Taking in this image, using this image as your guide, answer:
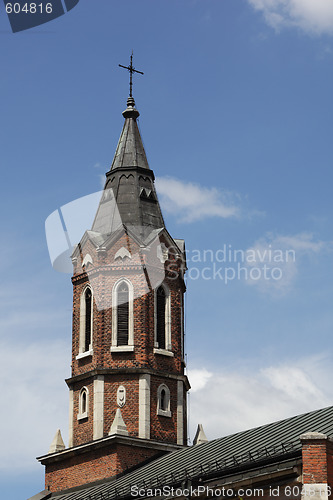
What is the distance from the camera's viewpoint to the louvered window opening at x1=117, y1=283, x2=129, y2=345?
45094 millimetres

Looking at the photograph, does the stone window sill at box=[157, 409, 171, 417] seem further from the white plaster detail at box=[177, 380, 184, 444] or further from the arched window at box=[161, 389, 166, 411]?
the white plaster detail at box=[177, 380, 184, 444]

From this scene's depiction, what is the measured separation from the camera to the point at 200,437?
149 feet

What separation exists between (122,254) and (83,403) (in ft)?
25.4

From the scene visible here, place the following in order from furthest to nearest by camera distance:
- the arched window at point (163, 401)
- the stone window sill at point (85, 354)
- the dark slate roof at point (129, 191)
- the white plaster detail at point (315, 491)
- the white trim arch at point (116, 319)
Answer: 1. the dark slate roof at point (129, 191)
2. the stone window sill at point (85, 354)
3. the white trim arch at point (116, 319)
4. the arched window at point (163, 401)
5. the white plaster detail at point (315, 491)

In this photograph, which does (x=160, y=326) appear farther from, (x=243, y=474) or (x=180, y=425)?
(x=243, y=474)

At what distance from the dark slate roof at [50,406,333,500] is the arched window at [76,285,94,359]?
22.8 ft

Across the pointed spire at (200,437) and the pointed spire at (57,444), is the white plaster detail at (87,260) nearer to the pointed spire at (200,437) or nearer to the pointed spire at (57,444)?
the pointed spire at (57,444)

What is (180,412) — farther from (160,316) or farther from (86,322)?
(86,322)

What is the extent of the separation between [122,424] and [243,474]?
11.9 m

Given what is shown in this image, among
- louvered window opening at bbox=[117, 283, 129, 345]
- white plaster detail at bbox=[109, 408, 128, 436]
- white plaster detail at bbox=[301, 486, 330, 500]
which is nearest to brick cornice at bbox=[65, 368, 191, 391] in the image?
louvered window opening at bbox=[117, 283, 129, 345]

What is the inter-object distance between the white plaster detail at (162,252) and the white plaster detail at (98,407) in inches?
274

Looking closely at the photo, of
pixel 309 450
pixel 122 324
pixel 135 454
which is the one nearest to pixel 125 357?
pixel 122 324

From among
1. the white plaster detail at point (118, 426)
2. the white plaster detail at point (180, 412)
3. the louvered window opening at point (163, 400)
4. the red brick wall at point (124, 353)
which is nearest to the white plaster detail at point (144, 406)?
the red brick wall at point (124, 353)

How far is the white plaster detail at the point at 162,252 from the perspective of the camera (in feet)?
154
